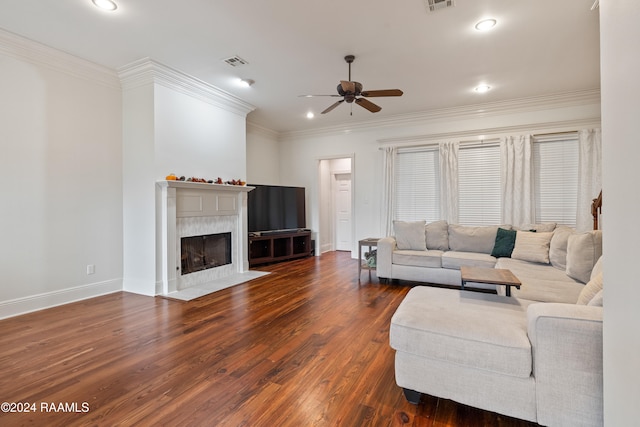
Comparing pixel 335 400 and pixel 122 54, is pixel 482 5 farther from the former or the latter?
pixel 122 54

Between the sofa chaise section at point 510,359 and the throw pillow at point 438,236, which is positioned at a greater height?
the throw pillow at point 438,236

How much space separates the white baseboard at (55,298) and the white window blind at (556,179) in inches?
259

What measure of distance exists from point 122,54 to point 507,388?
4.79 meters

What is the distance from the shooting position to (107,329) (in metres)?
2.79

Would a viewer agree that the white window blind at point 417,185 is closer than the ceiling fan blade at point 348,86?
No

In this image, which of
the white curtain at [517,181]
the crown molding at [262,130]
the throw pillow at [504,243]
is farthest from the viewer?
the crown molding at [262,130]

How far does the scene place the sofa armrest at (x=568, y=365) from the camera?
4.34ft

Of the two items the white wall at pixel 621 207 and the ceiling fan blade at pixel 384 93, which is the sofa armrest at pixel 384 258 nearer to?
the ceiling fan blade at pixel 384 93

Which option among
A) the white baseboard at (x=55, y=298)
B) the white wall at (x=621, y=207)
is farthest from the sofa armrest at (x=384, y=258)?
the white baseboard at (x=55, y=298)

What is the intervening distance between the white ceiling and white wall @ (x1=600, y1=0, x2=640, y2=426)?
6.83 ft

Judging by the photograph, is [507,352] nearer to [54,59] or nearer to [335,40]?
[335,40]

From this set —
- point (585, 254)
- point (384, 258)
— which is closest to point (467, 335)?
point (585, 254)

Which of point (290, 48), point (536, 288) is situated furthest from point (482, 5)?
point (536, 288)

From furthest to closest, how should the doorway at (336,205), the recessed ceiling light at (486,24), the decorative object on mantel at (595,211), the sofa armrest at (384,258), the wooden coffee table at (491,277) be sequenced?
the doorway at (336,205)
the sofa armrest at (384,258)
the decorative object on mantel at (595,211)
the recessed ceiling light at (486,24)
the wooden coffee table at (491,277)
